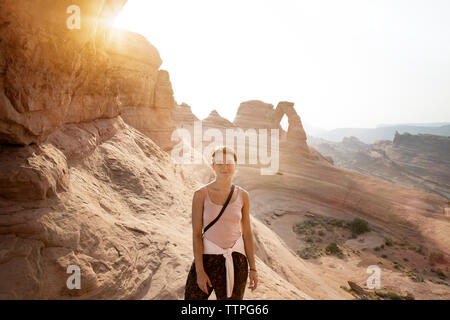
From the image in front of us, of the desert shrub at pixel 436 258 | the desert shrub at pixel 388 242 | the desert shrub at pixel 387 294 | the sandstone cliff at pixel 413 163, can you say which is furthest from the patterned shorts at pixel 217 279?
the sandstone cliff at pixel 413 163

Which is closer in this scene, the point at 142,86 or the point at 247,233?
the point at 247,233

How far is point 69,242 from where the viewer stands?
261 centimetres

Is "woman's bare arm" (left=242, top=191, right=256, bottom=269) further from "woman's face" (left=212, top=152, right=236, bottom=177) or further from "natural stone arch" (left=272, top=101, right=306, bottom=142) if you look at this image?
"natural stone arch" (left=272, top=101, right=306, bottom=142)

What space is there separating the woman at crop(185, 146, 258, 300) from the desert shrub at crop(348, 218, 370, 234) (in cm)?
→ 1696

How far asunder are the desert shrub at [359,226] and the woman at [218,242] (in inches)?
668

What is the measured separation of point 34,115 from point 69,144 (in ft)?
4.10

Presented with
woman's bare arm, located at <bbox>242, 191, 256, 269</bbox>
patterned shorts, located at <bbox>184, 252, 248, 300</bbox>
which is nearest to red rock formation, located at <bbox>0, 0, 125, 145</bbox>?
patterned shorts, located at <bbox>184, 252, 248, 300</bbox>

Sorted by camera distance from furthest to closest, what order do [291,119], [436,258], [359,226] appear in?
1. [291,119]
2. [359,226]
3. [436,258]

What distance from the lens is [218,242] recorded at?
1.84 m

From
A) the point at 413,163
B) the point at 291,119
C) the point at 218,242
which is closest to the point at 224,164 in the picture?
the point at 218,242

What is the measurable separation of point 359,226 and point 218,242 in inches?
687

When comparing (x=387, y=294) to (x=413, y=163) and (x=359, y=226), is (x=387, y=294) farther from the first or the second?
(x=413, y=163)

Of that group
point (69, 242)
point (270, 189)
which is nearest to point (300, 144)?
point (270, 189)
